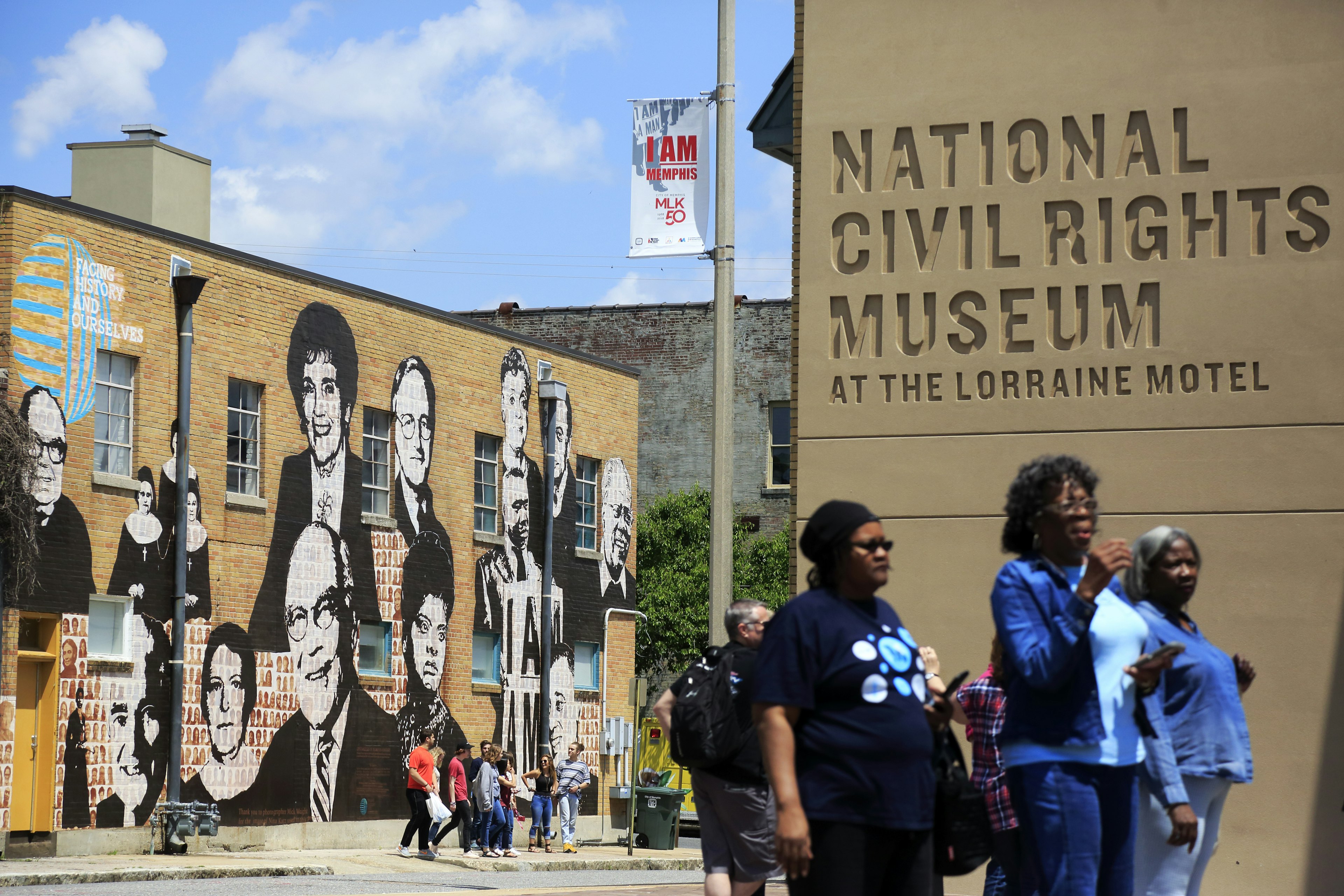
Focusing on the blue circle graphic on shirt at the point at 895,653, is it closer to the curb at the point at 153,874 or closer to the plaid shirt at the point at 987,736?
the plaid shirt at the point at 987,736

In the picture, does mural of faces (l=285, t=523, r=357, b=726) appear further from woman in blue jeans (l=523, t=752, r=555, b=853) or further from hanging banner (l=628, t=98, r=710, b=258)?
hanging banner (l=628, t=98, r=710, b=258)

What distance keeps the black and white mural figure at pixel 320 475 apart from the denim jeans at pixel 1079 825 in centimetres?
2077

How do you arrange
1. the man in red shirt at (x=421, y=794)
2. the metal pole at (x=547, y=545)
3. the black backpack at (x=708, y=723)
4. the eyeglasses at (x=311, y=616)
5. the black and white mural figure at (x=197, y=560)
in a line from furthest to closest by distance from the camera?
1. the metal pole at (x=547, y=545)
2. the eyeglasses at (x=311, y=616)
3. the man in red shirt at (x=421, y=794)
4. the black and white mural figure at (x=197, y=560)
5. the black backpack at (x=708, y=723)

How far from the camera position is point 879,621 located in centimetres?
532

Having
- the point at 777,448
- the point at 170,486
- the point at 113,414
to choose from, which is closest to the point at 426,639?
the point at 170,486

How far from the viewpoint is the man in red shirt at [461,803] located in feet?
83.2

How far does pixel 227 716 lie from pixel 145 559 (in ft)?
8.85

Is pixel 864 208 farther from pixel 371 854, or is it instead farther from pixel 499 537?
pixel 499 537

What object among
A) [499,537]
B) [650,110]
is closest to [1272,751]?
→ [650,110]

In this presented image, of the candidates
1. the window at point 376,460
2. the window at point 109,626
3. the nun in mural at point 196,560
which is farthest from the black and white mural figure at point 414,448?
the window at point 109,626

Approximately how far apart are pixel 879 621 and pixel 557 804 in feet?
87.6

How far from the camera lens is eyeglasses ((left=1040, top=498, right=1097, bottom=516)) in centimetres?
560

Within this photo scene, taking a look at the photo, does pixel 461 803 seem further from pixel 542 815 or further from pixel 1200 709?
pixel 1200 709

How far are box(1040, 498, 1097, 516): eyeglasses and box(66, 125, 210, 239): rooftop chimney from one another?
24.9m
